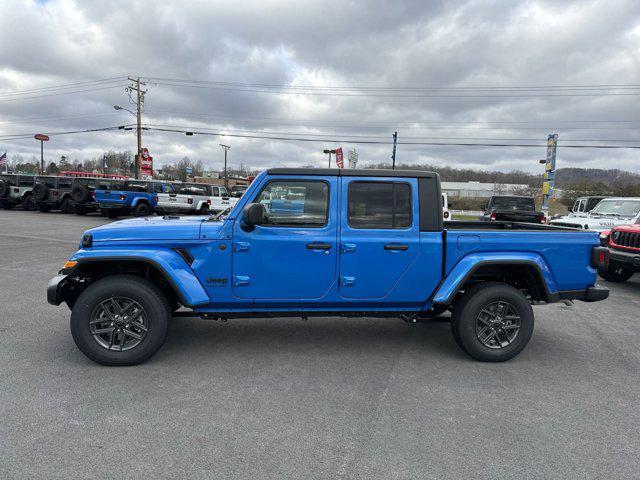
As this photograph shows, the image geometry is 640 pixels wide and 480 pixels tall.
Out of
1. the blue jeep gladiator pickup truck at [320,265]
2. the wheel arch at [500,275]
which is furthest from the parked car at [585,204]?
the blue jeep gladiator pickup truck at [320,265]

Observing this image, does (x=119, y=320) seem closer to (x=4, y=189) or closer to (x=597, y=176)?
(x=4, y=189)

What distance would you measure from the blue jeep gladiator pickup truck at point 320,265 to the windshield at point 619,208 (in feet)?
29.3

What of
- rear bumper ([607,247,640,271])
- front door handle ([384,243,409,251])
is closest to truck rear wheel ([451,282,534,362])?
front door handle ([384,243,409,251])

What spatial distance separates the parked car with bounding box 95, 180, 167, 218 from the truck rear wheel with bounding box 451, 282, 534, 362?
19.5 meters

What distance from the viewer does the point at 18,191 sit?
1036 inches

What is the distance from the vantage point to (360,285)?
13.6 ft

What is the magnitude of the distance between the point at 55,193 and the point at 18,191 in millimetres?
4213

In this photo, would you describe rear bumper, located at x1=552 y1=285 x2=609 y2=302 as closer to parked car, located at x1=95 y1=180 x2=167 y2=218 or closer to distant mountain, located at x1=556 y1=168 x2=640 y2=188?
parked car, located at x1=95 y1=180 x2=167 y2=218

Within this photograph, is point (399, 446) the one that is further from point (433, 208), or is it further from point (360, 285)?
point (433, 208)

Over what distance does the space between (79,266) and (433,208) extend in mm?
3414

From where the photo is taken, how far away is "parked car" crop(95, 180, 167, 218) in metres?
20.5


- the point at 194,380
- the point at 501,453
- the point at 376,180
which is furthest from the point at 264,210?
the point at 501,453

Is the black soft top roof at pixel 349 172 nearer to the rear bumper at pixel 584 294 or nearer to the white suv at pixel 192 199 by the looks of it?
the rear bumper at pixel 584 294

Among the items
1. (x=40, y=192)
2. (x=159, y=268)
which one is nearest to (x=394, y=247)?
(x=159, y=268)
